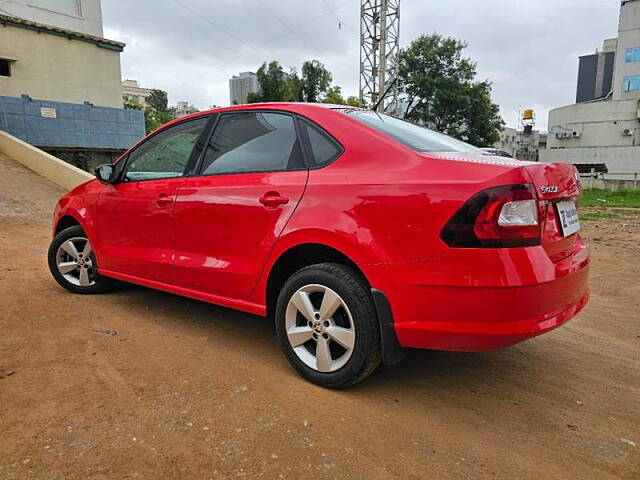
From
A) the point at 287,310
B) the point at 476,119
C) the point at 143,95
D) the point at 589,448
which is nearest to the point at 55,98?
the point at 287,310

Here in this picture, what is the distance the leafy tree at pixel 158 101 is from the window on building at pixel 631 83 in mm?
63829

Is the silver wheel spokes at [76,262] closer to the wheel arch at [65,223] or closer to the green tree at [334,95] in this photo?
the wheel arch at [65,223]

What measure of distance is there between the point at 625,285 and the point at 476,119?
31178 mm

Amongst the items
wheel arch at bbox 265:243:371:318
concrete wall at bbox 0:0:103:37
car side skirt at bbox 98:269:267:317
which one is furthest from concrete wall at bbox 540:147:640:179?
wheel arch at bbox 265:243:371:318

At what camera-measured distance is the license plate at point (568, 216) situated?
2398 millimetres

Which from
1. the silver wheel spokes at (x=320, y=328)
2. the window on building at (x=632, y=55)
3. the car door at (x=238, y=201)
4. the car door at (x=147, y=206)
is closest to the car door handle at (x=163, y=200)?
the car door at (x=147, y=206)

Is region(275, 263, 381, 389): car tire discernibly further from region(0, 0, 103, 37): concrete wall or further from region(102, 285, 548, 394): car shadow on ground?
region(0, 0, 103, 37): concrete wall

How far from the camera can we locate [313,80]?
36.7m

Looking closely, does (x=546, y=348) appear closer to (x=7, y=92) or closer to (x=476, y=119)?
(x=7, y=92)

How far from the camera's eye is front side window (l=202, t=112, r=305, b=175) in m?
2.88

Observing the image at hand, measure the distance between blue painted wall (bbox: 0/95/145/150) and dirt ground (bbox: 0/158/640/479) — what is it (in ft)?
44.1

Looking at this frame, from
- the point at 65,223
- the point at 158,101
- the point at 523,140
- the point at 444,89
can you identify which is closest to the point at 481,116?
the point at 444,89

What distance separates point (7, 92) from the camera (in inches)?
623

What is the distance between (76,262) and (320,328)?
286 centimetres
